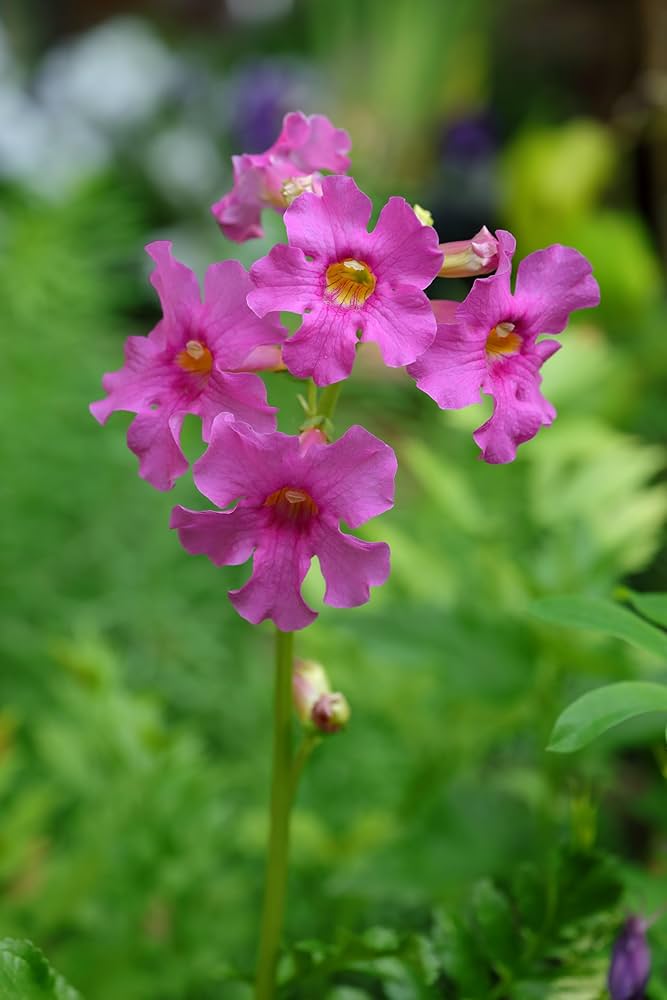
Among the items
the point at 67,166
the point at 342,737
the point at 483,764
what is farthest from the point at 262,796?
the point at 67,166

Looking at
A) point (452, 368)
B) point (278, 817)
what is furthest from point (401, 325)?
point (278, 817)

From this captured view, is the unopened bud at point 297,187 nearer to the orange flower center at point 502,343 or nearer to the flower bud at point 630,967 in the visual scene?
the orange flower center at point 502,343

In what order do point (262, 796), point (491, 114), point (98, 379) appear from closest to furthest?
point (262, 796) < point (98, 379) < point (491, 114)

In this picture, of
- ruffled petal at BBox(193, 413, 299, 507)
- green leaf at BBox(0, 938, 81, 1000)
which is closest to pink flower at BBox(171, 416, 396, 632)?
ruffled petal at BBox(193, 413, 299, 507)

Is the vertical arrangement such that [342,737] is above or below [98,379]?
below

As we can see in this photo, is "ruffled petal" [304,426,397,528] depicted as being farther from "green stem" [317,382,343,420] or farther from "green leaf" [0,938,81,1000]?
"green leaf" [0,938,81,1000]

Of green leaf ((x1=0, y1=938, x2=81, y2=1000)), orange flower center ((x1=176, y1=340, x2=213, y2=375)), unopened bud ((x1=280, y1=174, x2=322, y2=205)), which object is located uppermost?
unopened bud ((x1=280, y1=174, x2=322, y2=205))

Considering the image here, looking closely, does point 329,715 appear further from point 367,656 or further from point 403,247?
point 367,656

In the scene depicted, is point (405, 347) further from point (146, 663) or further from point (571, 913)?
point (146, 663)
